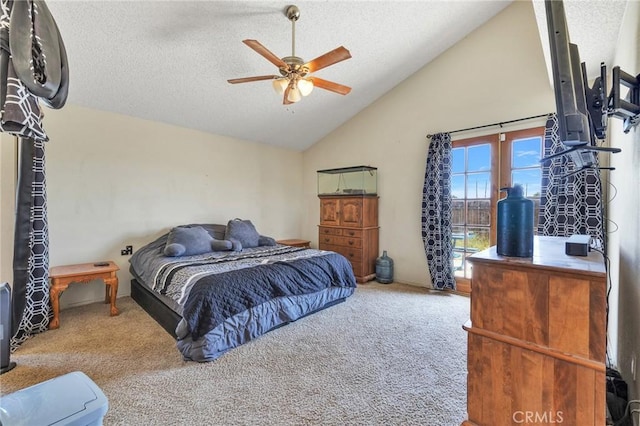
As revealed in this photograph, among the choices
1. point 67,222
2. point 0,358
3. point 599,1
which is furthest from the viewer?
point 67,222

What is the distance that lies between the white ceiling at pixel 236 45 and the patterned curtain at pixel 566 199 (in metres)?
0.85

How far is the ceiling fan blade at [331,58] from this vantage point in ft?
7.13

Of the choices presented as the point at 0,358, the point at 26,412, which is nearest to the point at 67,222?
the point at 0,358

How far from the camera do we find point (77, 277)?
9.28 ft

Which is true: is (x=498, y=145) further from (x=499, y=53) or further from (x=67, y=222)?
(x=67, y=222)

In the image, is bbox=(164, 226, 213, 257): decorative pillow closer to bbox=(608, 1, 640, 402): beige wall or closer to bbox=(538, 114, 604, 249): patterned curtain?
bbox=(608, 1, 640, 402): beige wall

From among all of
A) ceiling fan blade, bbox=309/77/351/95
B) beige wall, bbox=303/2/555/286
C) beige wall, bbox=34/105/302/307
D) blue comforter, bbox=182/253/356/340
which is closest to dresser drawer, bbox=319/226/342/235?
beige wall, bbox=303/2/555/286

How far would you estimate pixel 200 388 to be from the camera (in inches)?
72.1

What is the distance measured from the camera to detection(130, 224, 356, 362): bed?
219cm

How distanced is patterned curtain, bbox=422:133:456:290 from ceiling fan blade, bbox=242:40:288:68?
243 centimetres

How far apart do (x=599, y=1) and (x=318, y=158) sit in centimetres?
431

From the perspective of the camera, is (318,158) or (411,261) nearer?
(411,261)

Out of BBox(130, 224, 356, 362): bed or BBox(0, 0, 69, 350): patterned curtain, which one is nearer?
BBox(0, 0, 69, 350): patterned curtain

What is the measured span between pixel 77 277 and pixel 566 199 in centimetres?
498
